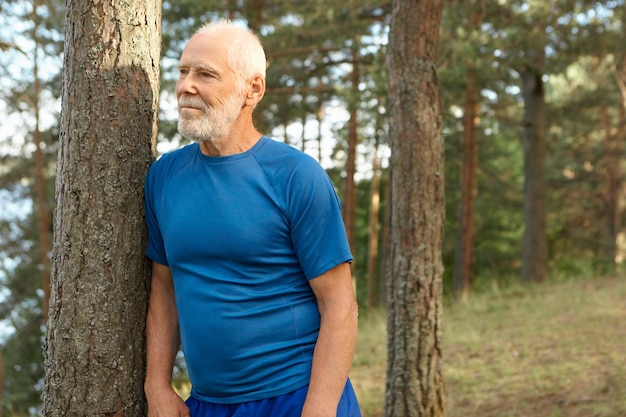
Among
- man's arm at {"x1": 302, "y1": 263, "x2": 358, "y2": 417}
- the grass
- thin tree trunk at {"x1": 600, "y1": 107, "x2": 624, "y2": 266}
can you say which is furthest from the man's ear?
thin tree trunk at {"x1": 600, "y1": 107, "x2": 624, "y2": 266}

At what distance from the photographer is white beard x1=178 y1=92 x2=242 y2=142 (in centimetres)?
241

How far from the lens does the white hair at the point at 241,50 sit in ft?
7.89

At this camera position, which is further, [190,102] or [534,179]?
[534,179]

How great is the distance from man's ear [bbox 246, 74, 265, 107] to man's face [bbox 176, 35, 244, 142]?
63mm

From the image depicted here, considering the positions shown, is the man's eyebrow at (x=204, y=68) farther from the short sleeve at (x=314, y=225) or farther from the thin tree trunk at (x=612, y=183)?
the thin tree trunk at (x=612, y=183)

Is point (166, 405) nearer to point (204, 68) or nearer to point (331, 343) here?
point (331, 343)

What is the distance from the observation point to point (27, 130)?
18172 millimetres

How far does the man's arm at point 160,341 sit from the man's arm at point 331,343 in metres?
0.54

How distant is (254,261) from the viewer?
234cm

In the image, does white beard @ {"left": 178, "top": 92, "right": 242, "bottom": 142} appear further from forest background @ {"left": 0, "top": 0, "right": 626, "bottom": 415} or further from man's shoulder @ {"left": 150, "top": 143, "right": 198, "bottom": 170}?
forest background @ {"left": 0, "top": 0, "right": 626, "bottom": 415}

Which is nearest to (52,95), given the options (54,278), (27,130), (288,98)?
(27,130)

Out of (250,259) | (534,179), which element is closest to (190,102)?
(250,259)

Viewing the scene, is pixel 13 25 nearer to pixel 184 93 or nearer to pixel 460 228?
pixel 460 228

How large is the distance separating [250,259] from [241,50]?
69 cm
